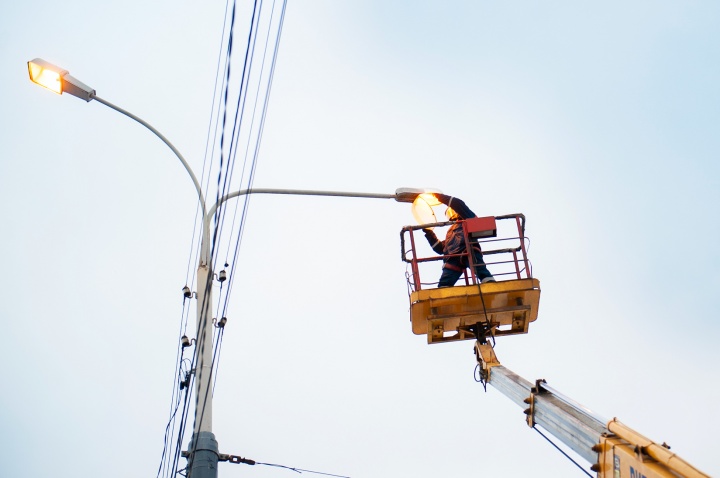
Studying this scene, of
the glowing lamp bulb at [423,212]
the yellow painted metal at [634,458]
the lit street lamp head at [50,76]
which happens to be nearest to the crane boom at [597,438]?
the yellow painted metal at [634,458]

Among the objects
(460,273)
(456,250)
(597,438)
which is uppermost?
(456,250)

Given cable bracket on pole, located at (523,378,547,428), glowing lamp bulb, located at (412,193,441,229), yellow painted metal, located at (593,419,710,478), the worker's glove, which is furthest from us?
the worker's glove

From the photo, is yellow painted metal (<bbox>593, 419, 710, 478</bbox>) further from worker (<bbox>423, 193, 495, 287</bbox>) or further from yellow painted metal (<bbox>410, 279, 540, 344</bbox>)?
worker (<bbox>423, 193, 495, 287</bbox>)

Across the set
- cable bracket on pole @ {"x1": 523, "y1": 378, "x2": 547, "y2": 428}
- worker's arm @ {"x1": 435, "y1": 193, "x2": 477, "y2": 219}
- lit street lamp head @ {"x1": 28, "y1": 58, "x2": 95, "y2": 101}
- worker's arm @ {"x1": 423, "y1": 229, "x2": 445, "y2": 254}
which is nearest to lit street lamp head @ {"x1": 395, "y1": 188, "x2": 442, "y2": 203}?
worker's arm @ {"x1": 435, "y1": 193, "x2": 477, "y2": 219}

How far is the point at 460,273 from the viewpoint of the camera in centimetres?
1265

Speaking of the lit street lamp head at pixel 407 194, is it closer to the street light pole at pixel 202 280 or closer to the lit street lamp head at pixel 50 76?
the street light pole at pixel 202 280

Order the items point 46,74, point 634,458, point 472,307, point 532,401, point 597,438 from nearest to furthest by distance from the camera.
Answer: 1. point 634,458
2. point 597,438
3. point 532,401
4. point 46,74
5. point 472,307

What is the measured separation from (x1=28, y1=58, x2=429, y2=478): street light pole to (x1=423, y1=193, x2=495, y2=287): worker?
1.36 metres

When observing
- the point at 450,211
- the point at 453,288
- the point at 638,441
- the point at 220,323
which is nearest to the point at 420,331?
the point at 453,288

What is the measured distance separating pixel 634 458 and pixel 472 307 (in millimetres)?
5395

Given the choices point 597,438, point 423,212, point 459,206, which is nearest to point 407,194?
point 423,212

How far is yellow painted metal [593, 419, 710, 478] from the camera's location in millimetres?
5902

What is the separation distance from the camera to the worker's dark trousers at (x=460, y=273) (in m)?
12.3

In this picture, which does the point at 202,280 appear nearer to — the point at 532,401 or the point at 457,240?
the point at 532,401
